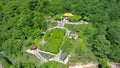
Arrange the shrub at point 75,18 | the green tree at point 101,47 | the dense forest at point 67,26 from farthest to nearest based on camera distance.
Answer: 1. the shrub at point 75,18
2. the dense forest at point 67,26
3. the green tree at point 101,47

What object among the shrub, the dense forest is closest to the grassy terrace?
the dense forest

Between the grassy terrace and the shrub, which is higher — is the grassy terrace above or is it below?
below

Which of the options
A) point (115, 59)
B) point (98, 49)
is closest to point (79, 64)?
point (98, 49)

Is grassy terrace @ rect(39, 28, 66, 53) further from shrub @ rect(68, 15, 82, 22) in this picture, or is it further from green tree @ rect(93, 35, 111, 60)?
green tree @ rect(93, 35, 111, 60)

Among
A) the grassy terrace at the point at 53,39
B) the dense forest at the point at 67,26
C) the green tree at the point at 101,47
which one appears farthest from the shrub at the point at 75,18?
the green tree at the point at 101,47

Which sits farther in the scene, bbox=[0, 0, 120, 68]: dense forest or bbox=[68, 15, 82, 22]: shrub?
bbox=[68, 15, 82, 22]: shrub

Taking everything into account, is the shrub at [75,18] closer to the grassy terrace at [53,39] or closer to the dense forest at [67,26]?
the dense forest at [67,26]
